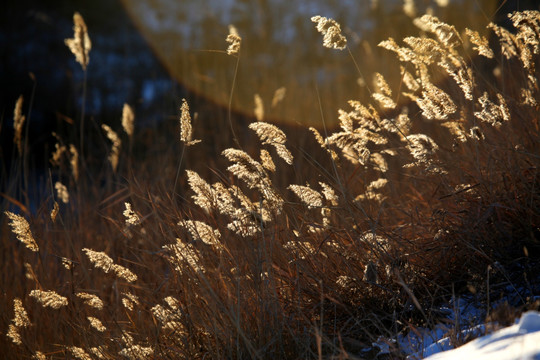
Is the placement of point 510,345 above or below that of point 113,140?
below

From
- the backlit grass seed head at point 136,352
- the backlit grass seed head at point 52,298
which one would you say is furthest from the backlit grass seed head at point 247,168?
the backlit grass seed head at point 52,298

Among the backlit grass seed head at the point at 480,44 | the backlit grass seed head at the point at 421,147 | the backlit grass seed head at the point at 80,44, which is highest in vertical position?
the backlit grass seed head at the point at 80,44

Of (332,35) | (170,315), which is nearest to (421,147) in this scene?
(332,35)

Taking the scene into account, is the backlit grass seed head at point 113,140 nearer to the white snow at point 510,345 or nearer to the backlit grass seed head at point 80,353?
the backlit grass seed head at point 80,353

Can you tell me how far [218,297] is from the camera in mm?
2037

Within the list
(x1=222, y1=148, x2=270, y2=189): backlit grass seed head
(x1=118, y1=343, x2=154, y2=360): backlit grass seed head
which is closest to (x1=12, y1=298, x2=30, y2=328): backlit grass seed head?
(x1=118, y1=343, x2=154, y2=360): backlit grass seed head

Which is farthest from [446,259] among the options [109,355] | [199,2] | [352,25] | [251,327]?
[199,2]

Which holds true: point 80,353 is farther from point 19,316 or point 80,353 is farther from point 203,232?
point 203,232

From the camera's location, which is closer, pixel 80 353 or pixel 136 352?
pixel 136 352

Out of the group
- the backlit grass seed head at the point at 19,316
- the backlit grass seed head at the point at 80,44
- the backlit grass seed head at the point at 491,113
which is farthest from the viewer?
the backlit grass seed head at the point at 80,44

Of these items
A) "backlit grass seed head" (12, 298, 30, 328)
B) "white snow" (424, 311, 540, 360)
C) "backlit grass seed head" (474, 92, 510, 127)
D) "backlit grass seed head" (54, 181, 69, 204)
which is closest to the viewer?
"white snow" (424, 311, 540, 360)

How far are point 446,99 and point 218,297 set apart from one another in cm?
115

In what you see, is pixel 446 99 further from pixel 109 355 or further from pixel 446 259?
pixel 109 355

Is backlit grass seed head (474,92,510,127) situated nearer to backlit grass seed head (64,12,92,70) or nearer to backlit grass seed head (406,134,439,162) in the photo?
backlit grass seed head (406,134,439,162)
